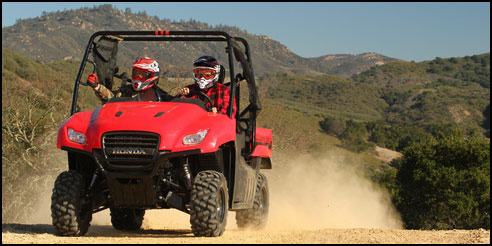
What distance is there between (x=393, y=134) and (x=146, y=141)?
124m

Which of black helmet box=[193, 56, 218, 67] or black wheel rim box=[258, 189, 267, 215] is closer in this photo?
black helmet box=[193, 56, 218, 67]

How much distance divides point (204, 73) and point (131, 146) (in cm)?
232

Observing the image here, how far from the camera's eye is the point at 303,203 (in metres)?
29.8

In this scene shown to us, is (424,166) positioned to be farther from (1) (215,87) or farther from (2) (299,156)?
(1) (215,87)

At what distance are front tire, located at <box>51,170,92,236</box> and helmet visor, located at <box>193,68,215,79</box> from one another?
2.37 meters

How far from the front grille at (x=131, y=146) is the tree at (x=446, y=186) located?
134 feet

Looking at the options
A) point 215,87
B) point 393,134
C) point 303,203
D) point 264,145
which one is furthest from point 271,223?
point 393,134

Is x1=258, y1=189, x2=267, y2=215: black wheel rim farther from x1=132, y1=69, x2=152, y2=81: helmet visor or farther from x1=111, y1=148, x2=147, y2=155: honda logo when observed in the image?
x1=111, y1=148, x2=147, y2=155: honda logo

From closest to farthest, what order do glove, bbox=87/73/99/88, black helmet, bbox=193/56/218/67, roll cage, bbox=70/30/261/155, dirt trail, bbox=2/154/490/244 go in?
dirt trail, bbox=2/154/490/244 → glove, bbox=87/73/99/88 → roll cage, bbox=70/30/261/155 → black helmet, bbox=193/56/218/67

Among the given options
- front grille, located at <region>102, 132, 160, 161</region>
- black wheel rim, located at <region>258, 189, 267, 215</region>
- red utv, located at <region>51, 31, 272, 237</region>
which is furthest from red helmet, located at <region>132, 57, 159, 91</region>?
black wheel rim, located at <region>258, 189, 267, 215</region>

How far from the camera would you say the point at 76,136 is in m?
8.21

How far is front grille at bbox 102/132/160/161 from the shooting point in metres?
7.89

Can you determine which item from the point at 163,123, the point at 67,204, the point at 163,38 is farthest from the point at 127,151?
the point at 163,38

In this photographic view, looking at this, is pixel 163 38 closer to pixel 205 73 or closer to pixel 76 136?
pixel 205 73
